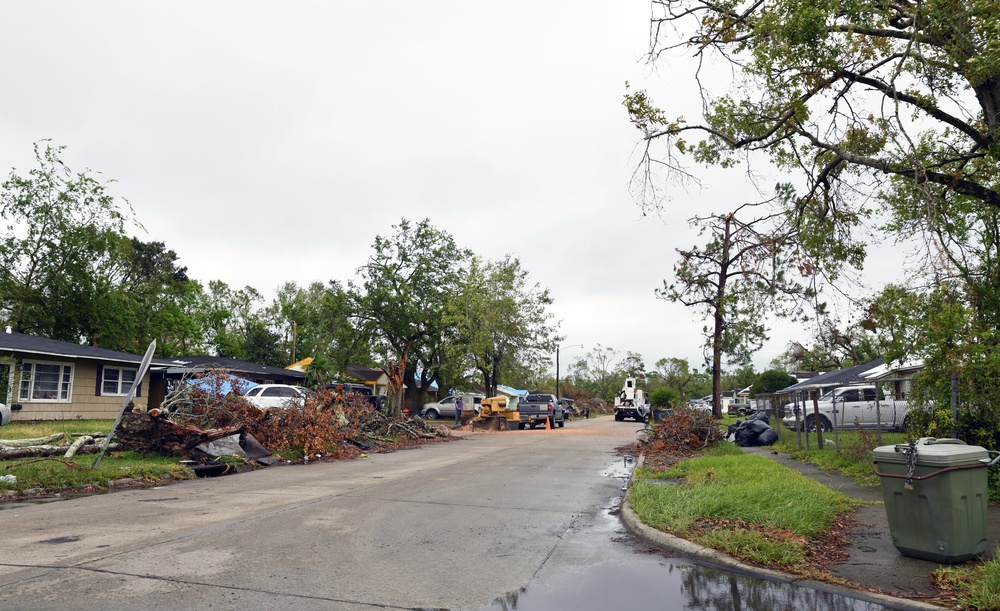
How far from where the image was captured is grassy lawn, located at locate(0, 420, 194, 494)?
36.9ft

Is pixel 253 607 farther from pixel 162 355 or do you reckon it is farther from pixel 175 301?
pixel 175 301

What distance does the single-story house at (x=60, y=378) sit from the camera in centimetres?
2422

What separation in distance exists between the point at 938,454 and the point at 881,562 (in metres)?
1.15

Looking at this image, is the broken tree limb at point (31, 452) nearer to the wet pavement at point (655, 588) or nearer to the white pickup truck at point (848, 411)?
the wet pavement at point (655, 588)

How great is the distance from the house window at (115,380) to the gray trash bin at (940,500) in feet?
96.3

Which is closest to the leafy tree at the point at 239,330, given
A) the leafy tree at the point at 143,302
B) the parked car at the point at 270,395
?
the leafy tree at the point at 143,302

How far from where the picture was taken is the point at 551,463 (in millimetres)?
17078

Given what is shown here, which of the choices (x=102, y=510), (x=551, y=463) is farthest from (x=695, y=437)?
(x=102, y=510)

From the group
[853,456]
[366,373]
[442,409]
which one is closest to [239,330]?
[366,373]

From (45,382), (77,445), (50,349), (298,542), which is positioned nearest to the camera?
(298,542)

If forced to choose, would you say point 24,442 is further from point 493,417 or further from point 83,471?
point 493,417

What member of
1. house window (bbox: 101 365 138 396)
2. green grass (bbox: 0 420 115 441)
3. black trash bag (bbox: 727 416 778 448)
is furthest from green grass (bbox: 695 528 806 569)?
house window (bbox: 101 365 138 396)

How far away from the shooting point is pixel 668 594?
583cm

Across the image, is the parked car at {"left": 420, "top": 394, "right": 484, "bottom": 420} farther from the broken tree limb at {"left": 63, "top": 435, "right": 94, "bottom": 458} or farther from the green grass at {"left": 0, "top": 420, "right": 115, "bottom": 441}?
the broken tree limb at {"left": 63, "top": 435, "right": 94, "bottom": 458}
